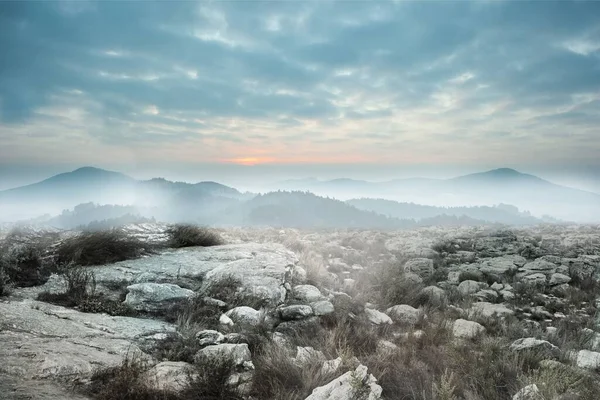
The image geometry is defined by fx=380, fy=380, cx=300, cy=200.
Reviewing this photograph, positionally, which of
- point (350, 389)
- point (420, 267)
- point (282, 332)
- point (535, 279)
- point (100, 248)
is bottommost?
point (535, 279)

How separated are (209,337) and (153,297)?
67.8 inches

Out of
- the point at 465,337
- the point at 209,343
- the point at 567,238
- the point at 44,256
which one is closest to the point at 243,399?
the point at 209,343

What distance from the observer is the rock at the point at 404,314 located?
21.7 feet

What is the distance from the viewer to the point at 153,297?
607 cm

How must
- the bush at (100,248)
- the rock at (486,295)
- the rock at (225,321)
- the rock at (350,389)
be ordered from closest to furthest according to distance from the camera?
the rock at (350,389) < the rock at (225,321) < the bush at (100,248) < the rock at (486,295)

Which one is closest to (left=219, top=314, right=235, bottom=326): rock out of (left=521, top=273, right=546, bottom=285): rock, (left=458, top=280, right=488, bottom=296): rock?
(left=458, top=280, right=488, bottom=296): rock

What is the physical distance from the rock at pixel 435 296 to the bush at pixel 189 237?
6232 millimetres

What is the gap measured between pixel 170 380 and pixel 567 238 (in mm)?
19113

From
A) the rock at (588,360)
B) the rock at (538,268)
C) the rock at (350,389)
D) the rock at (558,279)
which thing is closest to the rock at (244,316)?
the rock at (350,389)

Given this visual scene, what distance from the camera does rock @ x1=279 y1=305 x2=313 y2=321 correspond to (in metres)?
6.09

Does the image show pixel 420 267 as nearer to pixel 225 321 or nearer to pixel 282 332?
pixel 282 332

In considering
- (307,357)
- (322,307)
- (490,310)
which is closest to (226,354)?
(307,357)

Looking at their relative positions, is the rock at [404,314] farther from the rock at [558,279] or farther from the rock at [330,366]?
the rock at [558,279]

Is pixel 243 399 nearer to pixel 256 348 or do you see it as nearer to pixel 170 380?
pixel 170 380
